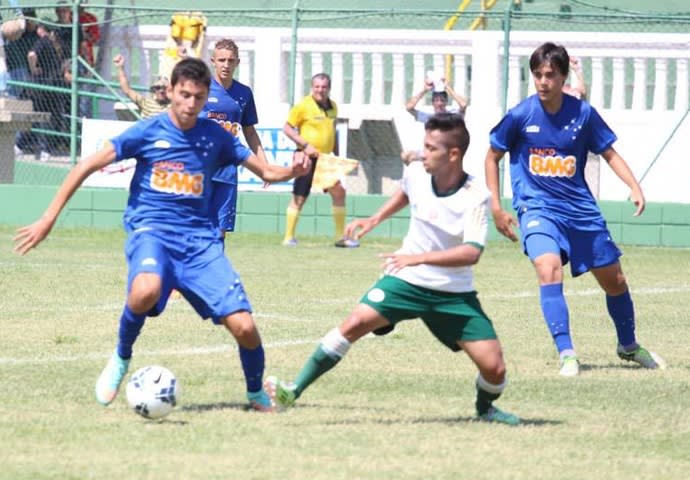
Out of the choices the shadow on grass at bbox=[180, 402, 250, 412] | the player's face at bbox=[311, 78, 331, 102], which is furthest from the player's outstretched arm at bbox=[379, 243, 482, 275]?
the player's face at bbox=[311, 78, 331, 102]

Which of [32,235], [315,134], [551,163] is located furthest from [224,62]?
[315,134]

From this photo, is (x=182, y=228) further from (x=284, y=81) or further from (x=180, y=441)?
(x=284, y=81)

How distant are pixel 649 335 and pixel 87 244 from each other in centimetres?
863

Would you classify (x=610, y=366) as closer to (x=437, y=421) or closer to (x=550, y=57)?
(x=550, y=57)

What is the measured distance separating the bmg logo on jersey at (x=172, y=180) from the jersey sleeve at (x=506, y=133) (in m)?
2.56

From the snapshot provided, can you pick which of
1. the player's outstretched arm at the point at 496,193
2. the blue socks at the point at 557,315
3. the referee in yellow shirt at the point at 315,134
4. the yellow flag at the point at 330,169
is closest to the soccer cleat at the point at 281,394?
the player's outstretched arm at the point at 496,193

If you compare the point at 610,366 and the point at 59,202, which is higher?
the point at 59,202

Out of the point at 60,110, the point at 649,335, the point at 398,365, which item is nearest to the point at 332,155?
the point at 60,110

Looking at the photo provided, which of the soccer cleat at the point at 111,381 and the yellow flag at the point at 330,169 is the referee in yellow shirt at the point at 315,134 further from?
the soccer cleat at the point at 111,381

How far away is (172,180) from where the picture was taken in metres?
7.85

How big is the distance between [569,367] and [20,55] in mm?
13615

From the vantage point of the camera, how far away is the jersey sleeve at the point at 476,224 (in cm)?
734

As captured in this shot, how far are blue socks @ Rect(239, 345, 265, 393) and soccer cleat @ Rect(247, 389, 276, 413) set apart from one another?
0.05 meters

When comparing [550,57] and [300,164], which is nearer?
[300,164]
